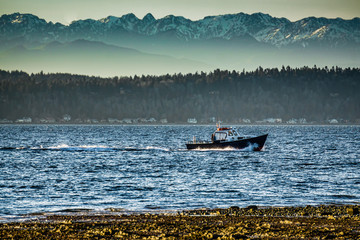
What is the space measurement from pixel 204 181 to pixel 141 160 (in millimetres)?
28223

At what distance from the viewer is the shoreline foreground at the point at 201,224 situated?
25719mm

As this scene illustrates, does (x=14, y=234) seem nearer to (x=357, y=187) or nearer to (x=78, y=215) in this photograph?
(x=78, y=215)

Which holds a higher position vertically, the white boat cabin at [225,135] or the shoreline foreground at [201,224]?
the white boat cabin at [225,135]

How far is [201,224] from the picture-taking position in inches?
1158

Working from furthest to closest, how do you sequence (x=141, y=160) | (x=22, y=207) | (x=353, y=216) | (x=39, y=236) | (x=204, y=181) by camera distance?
(x=141, y=160) → (x=204, y=181) → (x=22, y=207) → (x=353, y=216) → (x=39, y=236)

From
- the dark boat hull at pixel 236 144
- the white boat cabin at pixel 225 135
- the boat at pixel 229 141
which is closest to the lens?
the white boat cabin at pixel 225 135

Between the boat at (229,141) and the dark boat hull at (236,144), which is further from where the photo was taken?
the dark boat hull at (236,144)

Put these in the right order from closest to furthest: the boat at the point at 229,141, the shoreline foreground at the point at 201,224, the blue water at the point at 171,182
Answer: the shoreline foreground at the point at 201,224 → the blue water at the point at 171,182 → the boat at the point at 229,141

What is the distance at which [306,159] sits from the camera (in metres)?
82.7

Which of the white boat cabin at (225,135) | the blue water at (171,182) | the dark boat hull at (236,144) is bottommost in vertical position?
the blue water at (171,182)

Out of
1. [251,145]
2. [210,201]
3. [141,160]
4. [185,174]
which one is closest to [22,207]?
[210,201]

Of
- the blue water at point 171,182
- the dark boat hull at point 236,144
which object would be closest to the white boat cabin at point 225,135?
the dark boat hull at point 236,144

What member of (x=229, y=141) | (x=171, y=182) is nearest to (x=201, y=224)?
(x=171, y=182)

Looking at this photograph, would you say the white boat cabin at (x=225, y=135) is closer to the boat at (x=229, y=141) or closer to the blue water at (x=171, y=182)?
the boat at (x=229, y=141)
